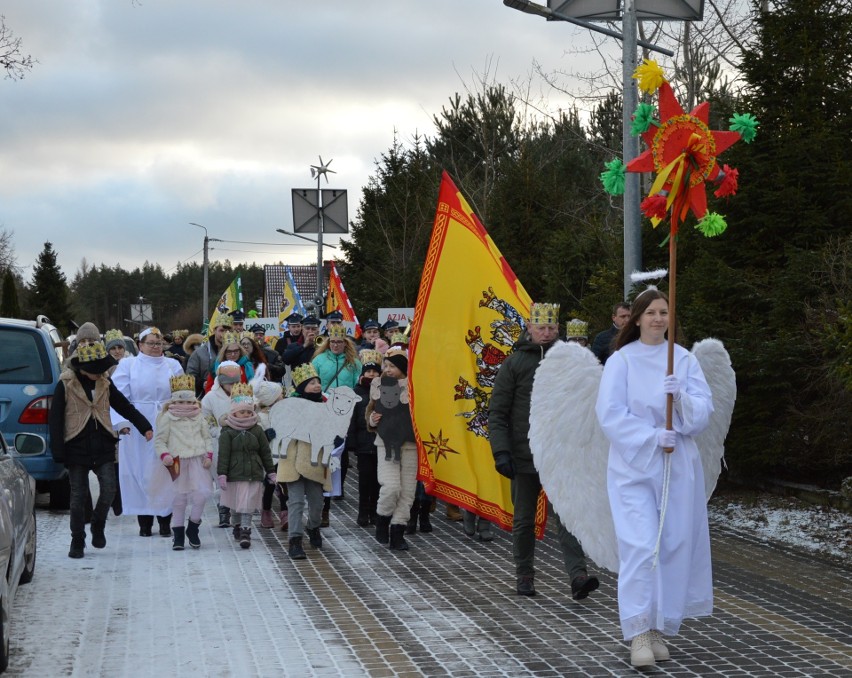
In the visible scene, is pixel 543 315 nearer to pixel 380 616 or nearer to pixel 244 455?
pixel 380 616

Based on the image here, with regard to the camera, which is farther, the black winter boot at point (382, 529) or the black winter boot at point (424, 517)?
the black winter boot at point (424, 517)

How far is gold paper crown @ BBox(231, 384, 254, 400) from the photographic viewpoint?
11.4m

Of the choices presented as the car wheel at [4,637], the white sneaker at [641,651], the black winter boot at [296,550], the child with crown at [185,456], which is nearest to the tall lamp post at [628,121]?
the child with crown at [185,456]

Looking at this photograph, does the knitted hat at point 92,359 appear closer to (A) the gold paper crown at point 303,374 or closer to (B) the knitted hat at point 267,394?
(A) the gold paper crown at point 303,374

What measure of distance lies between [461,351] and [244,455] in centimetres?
214

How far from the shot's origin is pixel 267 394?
1266 cm

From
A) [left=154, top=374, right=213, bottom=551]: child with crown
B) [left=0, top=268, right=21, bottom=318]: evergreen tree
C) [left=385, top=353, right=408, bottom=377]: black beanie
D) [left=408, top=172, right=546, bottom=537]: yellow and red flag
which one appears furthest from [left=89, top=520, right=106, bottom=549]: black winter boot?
[left=0, top=268, right=21, bottom=318]: evergreen tree

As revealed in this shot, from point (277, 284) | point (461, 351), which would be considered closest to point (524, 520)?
point (461, 351)

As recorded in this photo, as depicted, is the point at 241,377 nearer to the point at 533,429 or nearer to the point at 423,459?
the point at 423,459

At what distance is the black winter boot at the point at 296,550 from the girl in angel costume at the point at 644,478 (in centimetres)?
323

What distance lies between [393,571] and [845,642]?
3.55 m

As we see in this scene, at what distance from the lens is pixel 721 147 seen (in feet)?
24.4

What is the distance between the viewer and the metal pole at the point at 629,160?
14.1 metres

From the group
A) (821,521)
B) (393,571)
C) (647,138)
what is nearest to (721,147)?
(647,138)
